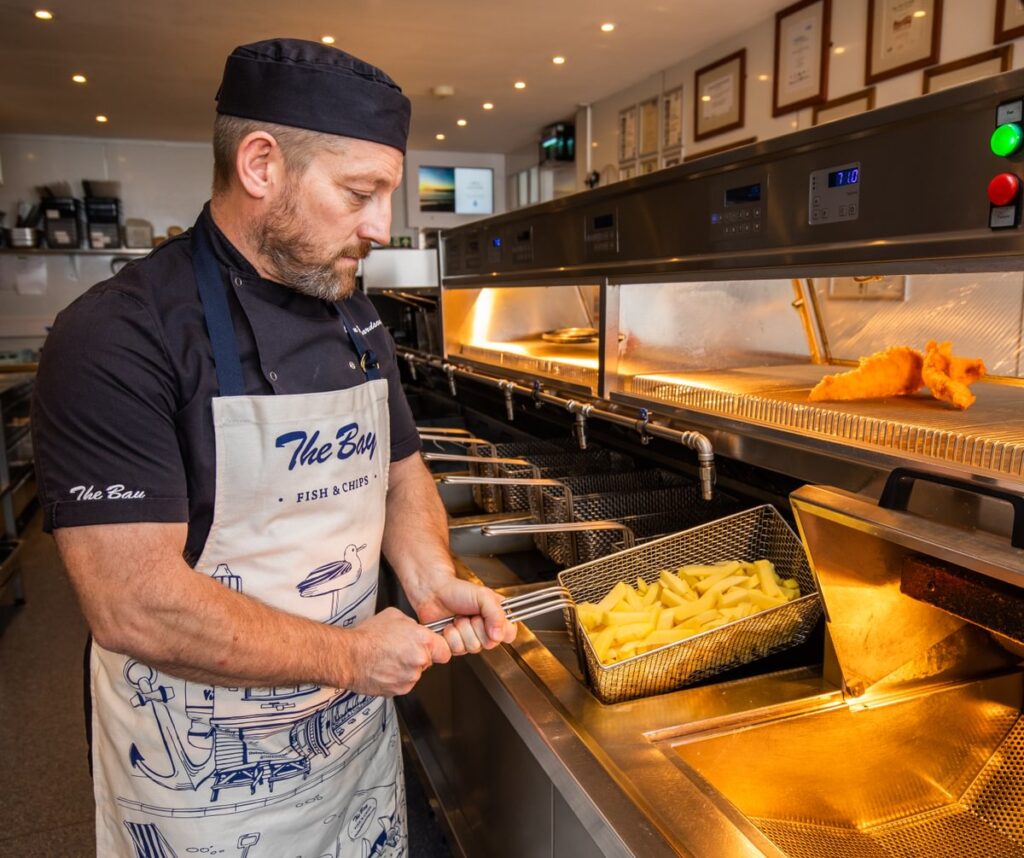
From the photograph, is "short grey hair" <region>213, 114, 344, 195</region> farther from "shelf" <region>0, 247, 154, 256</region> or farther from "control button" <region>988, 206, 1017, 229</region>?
"shelf" <region>0, 247, 154, 256</region>

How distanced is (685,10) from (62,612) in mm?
4711

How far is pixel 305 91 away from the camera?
1076mm

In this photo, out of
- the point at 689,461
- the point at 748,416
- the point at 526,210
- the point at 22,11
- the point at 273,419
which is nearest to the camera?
the point at 273,419

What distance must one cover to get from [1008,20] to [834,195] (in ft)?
9.57

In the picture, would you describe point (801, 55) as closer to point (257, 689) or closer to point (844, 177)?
point (844, 177)

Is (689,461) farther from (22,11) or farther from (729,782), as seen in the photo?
(22,11)

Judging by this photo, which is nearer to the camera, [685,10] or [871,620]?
[871,620]

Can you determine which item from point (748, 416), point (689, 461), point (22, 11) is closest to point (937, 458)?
point (748, 416)

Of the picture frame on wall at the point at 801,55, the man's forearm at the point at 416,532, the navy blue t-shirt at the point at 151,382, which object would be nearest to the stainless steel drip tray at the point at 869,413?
the man's forearm at the point at 416,532

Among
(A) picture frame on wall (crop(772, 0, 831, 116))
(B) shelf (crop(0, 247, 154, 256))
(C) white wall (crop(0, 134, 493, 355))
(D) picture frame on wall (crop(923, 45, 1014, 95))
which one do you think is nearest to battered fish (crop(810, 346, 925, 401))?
(D) picture frame on wall (crop(923, 45, 1014, 95))

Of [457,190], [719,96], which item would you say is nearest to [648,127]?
[719,96]

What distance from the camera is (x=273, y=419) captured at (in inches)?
45.0

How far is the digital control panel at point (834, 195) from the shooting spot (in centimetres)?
115

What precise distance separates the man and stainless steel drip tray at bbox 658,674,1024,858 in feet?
1.33
